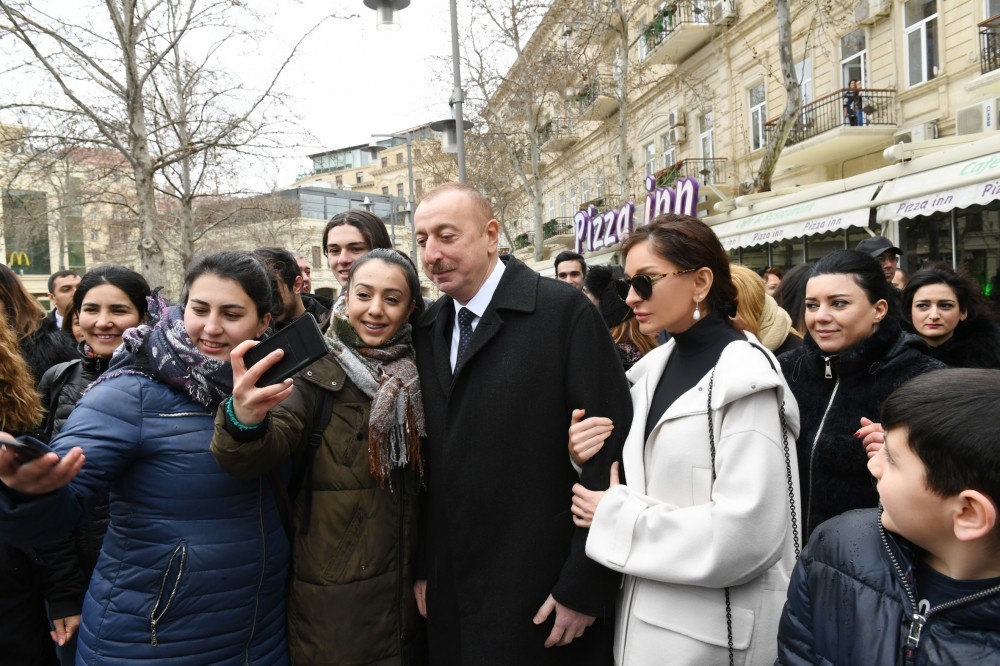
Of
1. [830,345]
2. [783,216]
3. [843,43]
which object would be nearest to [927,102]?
[843,43]

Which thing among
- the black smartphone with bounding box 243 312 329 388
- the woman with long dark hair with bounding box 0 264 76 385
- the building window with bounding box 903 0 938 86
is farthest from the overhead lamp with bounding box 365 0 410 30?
the building window with bounding box 903 0 938 86

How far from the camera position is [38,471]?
5.45 ft

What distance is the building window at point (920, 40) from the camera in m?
13.4

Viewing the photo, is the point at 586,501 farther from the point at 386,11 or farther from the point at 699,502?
the point at 386,11

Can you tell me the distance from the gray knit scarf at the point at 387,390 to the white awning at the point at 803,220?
9.37 metres

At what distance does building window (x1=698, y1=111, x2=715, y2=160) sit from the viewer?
2069 centimetres

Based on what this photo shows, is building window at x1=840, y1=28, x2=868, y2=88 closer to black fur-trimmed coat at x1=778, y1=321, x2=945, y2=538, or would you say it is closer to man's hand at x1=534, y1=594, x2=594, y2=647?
black fur-trimmed coat at x1=778, y1=321, x2=945, y2=538

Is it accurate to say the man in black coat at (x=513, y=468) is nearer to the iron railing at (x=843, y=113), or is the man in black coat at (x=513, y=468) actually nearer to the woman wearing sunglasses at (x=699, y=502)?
the woman wearing sunglasses at (x=699, y=502)

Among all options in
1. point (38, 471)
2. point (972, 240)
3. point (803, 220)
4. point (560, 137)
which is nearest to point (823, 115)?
point (803, 220)

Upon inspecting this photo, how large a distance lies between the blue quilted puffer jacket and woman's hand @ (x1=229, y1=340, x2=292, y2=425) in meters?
0.30

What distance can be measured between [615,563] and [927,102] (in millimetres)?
15478

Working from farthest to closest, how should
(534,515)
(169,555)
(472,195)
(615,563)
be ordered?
(472,195) → (534,515) → (169,555) → (615,563)

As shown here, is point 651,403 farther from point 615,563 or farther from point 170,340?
point 170,340

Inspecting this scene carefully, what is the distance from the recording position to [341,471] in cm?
224
